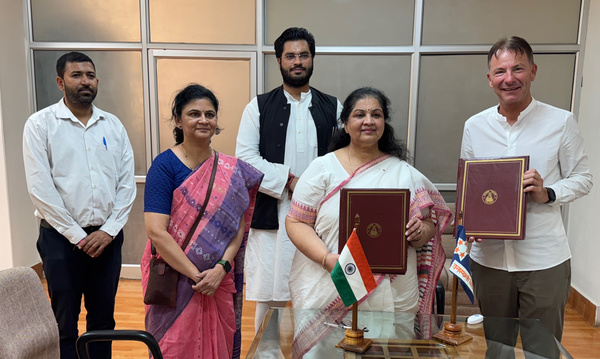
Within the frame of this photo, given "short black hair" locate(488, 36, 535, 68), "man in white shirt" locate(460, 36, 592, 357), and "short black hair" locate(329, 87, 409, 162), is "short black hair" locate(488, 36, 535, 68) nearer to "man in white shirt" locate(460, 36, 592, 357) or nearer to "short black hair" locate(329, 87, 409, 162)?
"man in white shirt" locate(460, 36, 592, 357)

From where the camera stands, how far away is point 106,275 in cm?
217

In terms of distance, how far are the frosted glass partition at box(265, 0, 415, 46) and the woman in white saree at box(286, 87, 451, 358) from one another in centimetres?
205

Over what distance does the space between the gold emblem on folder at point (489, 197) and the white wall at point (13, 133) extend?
369 cm

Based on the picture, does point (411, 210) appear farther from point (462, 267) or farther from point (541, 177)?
point (541, 177)

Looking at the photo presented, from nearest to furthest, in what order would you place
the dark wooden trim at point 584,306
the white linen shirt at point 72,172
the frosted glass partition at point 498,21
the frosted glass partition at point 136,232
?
1. the white linen shirt at point 72,172
2. the dark wooden trim at point 584,306
3. the frosted glass partition at point 498,21
4. the frosted glass partition at point 136,232

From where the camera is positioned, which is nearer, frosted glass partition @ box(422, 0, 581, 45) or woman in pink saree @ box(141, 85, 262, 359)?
woman in pink saree @ box(141, 85, 262, 359)

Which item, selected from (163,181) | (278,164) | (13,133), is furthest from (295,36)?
(13,133)

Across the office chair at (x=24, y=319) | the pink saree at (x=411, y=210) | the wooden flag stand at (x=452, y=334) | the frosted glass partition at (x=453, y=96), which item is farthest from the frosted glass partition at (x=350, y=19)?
the office chair at (x=24, y=319)

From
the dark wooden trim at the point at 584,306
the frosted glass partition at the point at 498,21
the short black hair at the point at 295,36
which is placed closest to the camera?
the short black hair at the point at 295,36

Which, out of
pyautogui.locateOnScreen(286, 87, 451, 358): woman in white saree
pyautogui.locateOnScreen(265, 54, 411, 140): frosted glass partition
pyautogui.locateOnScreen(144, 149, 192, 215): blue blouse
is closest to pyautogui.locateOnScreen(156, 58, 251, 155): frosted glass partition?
pyautogui.locateOnScreen(265, 54, 411, 140): frosted glass partition

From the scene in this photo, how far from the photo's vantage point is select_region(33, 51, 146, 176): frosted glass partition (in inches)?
149

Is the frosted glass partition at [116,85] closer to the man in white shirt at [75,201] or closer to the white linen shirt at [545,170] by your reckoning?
the man in white shirt at [75,201]

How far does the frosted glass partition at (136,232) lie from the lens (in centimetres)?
396

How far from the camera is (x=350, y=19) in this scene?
360 centimetres
